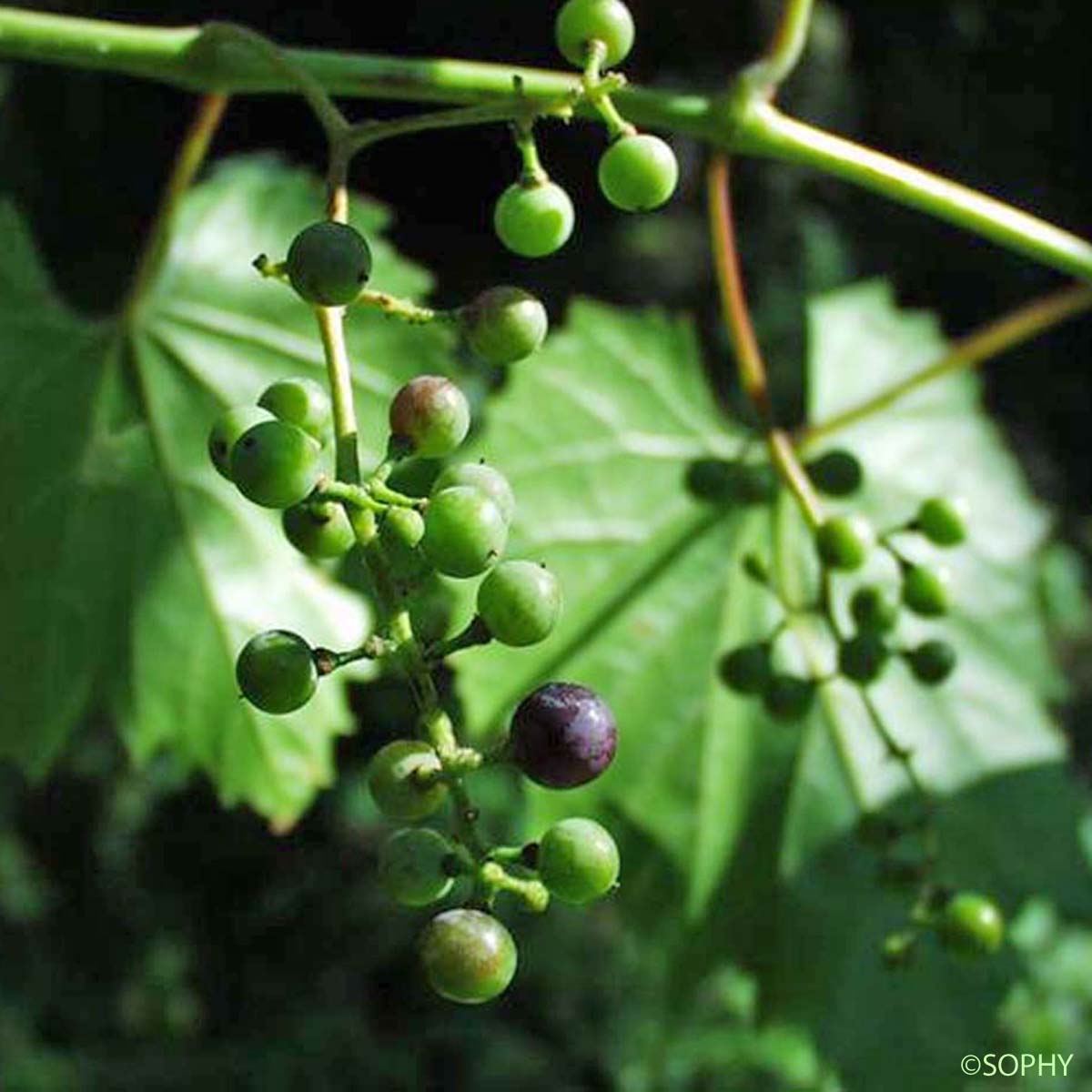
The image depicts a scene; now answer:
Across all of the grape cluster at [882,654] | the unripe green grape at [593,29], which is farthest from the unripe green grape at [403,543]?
the grape cluster at [882,654]

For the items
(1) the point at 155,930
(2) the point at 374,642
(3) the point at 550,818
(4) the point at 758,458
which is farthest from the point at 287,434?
(1) the point at 155,930

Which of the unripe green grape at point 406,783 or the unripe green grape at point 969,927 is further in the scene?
the unripe green grape at point 969,927

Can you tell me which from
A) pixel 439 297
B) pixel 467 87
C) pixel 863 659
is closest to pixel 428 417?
pixel 467 87

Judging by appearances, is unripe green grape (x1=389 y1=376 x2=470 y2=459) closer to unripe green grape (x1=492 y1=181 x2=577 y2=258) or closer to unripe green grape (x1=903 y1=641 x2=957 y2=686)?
unripe green grape (x1=492 y1=181 x2=577 y2=258)

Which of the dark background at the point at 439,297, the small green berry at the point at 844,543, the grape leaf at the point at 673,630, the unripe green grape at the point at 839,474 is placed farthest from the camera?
the dark background at the point at 439,297

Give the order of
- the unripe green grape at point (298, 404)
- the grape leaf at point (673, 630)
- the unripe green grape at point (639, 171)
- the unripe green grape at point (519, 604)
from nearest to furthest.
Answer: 1. the unripe green grape at point (519, 604)
2. the unripe green grape at point (298, 404)
3. the unripe green grape at point (639, 171)
4. the grape leaf at point (673, 630)

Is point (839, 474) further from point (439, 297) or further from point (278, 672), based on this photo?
point (278, 672)

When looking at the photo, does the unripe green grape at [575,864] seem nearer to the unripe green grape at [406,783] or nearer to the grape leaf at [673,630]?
the unripe green grape at [406,783]
